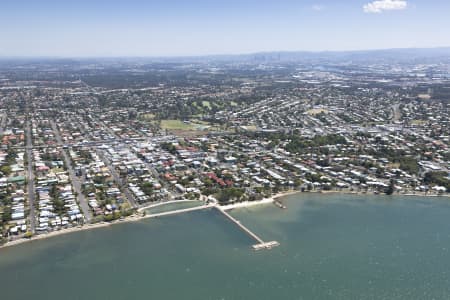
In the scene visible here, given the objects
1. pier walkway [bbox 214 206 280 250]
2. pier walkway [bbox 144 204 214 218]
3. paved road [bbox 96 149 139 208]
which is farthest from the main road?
pier walkway [bbox 214 206 280 250]

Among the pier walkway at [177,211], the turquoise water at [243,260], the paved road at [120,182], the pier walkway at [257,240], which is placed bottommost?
the turquoise water at [243,260]

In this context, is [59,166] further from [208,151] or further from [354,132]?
[354,132]

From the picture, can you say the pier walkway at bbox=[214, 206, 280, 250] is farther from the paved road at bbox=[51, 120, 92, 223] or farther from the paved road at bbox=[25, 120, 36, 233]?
the paved road at bbox=[25, 120, 36, 233]

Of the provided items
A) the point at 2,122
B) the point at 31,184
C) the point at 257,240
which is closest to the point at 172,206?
the point at 257,240

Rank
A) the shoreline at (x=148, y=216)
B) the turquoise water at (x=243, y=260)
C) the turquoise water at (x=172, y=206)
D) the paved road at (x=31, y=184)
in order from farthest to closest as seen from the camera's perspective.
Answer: the turquoise water at (x=172, y=206)
the paved road at (x=31, y=184)
the shoreline at (x=148, y=216)
the turquoise water at (x=243, y=260)

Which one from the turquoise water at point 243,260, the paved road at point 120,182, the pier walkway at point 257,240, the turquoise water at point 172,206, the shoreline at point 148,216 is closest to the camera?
the turquoise water at point 243,260

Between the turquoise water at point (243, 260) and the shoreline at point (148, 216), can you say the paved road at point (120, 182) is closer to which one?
the shoreline at point (148, 216)

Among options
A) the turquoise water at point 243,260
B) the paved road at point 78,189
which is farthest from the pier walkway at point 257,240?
the paved road at point 78,189

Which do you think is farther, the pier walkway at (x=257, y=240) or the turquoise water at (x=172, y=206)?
the turquoise water at (x=172, y=206)

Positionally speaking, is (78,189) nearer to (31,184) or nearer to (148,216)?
(31,184)
